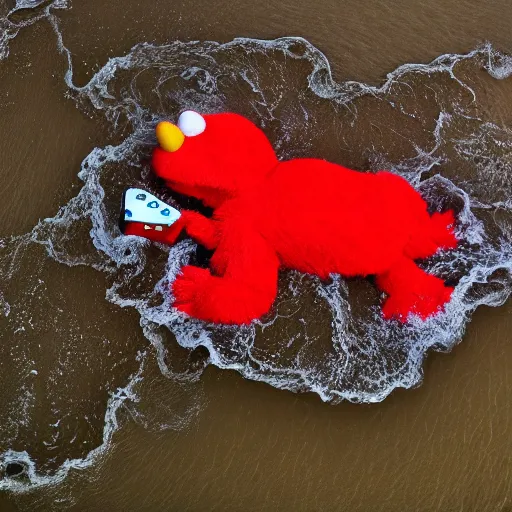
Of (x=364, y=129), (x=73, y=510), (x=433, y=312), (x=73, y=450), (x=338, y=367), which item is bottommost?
(x=73, y=510)

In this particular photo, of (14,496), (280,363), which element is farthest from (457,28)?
(14,496)

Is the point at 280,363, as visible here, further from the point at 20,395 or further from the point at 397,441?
the point at 20,395

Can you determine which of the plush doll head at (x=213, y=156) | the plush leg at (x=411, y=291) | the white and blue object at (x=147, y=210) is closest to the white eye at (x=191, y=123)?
the plush doll head at (x=213, y=156)

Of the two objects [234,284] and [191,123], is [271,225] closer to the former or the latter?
[234,284]

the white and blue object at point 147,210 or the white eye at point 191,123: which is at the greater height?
the white eye at point 191,123

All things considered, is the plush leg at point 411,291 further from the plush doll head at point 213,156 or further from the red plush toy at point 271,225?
the plush doll head at point 213,156

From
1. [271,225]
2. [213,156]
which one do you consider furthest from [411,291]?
[213,156]

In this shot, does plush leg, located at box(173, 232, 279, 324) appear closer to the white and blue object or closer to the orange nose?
the white and blue object

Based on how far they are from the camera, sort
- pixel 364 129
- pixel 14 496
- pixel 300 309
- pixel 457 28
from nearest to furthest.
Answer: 1. pixel 14 496
2. pixel 300 309
3. pixel 364 129
4. pixel 457 28
